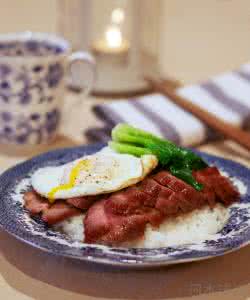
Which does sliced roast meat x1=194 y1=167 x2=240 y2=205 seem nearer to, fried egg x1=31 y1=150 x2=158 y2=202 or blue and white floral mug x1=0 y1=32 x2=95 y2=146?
fried egg x1=31 y1=150 x2=158 y2=202

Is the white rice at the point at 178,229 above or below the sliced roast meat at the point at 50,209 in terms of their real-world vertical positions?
below

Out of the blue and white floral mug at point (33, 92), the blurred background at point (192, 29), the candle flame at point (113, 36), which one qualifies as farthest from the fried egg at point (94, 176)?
the blurred background at point (192, 29)

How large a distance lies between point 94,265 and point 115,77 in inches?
29.3

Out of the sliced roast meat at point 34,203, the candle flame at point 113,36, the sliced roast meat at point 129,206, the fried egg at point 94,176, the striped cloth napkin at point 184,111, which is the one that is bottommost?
the striped cloth napkin at point 184,111

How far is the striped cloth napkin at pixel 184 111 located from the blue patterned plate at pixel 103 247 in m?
0.30

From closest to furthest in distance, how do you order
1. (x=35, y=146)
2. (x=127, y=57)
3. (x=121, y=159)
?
(x=121, y=159)
(x=35, y=146)
(x=127, y=57)

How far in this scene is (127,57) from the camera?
143 cm

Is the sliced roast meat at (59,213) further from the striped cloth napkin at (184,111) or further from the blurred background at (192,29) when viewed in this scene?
the blurred background at (192,29)

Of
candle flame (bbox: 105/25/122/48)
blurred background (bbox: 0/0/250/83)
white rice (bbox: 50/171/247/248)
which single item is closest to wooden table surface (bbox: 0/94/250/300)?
white rice (bbox: 50/171/247/248)

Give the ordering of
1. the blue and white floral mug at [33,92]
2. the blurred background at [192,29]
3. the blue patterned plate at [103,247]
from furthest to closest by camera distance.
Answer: the blurred background at [192,29] → the blue and white floral mug at [33,92] → the blue patterned plate at [103,247]

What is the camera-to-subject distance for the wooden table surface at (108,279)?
72 cm

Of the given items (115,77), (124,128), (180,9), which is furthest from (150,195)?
A: (180,9)

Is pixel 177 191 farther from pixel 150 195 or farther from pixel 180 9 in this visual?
pixel 180 9

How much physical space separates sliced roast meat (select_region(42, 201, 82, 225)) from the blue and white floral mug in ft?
1.23
